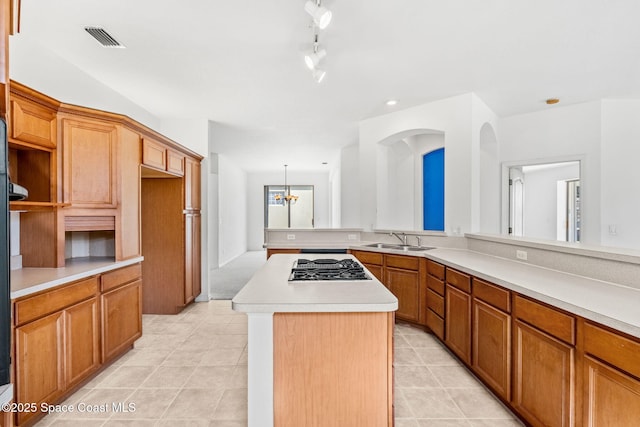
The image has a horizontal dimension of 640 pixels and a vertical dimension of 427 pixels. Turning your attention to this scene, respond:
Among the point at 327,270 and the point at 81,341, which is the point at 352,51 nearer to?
the point at 327,270

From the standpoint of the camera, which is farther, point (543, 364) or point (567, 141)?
point (567, 141)

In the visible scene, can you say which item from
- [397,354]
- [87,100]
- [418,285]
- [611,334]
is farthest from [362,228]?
[87,100]

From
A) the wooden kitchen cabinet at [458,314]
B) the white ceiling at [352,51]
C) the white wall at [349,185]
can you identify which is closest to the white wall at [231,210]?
the white wall at [349,185]

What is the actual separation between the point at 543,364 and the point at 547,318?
0.87ft

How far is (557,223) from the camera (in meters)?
7.06

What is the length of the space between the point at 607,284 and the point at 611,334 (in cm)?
74

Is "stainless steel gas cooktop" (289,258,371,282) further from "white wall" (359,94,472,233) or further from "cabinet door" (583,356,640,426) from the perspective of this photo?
"white wall" (359,94,472,233)

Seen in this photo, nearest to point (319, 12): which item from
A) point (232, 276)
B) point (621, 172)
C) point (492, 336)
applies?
point (492, 336)

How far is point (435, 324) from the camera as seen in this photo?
3.00 metres

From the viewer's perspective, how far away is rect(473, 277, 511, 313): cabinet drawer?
1903 mm

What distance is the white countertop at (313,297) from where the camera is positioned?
138cm

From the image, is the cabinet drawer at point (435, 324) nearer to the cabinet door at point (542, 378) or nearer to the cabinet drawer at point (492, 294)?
the cabinet drawer at point (492, 294)

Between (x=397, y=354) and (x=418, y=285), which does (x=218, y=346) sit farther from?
(x=418, y=285)

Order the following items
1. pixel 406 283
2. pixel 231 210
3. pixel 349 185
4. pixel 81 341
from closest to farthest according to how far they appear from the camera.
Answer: pixel 81 341 → pixel 406 283 → pixel 349 185 → pixel 231 210
